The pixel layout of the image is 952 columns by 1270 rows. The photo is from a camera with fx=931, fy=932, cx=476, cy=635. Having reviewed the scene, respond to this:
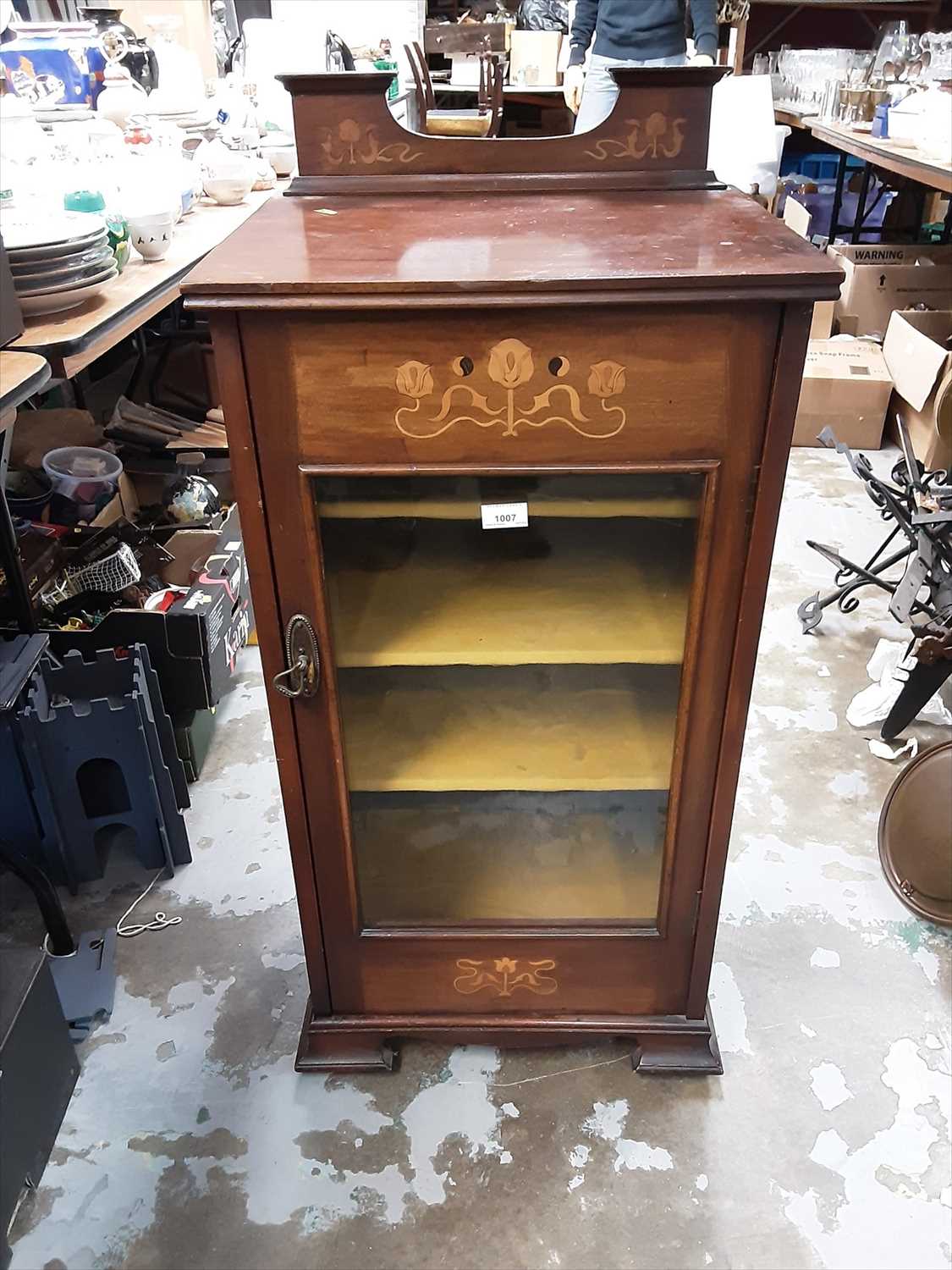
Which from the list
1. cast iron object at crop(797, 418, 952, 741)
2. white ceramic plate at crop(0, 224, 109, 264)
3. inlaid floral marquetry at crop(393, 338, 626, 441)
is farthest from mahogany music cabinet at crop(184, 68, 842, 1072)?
cast iron object at crop(797, 418, 952, 741)

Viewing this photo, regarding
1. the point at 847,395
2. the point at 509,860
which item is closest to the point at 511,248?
the point at 509,860

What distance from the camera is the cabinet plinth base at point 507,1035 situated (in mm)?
1354

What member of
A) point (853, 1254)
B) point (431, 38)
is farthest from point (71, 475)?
point (431, 38)

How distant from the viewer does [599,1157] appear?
4.15 ft

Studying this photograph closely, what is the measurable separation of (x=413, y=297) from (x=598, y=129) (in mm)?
558

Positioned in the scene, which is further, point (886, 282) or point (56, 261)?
point (886, 282)

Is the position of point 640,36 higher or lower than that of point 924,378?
higher

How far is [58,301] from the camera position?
4.26ft

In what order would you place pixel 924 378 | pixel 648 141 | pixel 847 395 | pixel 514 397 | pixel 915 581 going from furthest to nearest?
1. pixel 847 395
2. pixel 924 378
3. pixel 915 581
4. pixel 648 141
5. pixel 514 397

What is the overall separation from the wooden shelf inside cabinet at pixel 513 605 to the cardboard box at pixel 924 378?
2.07 metres

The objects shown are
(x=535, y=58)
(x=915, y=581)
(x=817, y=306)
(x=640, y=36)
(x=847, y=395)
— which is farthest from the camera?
(x=535, y=58)

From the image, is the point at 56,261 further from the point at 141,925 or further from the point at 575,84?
the point at 575,84

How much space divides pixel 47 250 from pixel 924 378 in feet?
8.40

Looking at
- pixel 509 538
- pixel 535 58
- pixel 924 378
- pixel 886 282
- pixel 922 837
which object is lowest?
pixel 922 837
